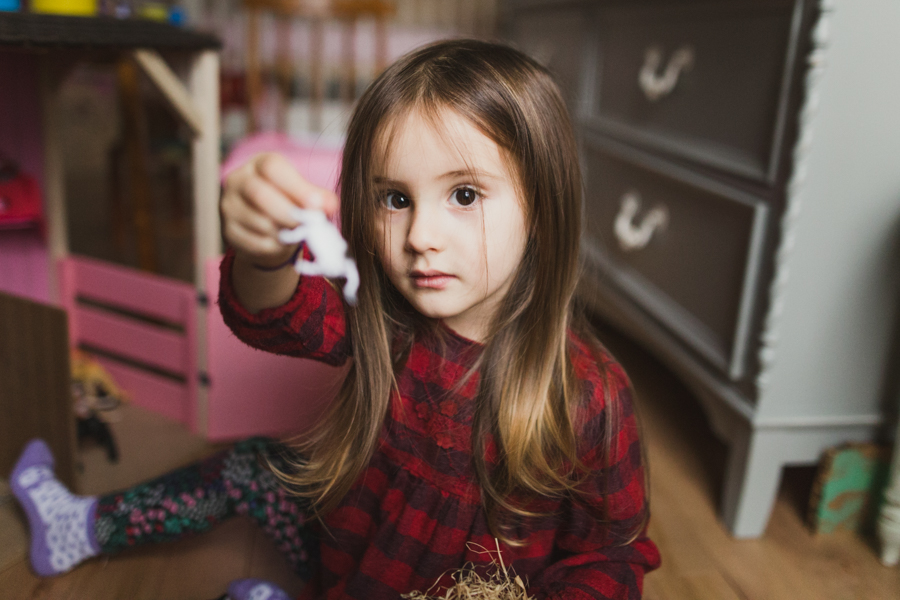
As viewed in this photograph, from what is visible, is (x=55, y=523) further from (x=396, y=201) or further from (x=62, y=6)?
(x=62, y=6)

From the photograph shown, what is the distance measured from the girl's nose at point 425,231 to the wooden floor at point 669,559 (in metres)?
0.54

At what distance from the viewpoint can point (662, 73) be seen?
1.30 m

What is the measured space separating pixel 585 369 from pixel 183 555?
59 centimetres

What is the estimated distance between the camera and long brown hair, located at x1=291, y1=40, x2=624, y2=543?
661 millimetres

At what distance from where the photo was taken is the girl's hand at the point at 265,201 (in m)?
0.48

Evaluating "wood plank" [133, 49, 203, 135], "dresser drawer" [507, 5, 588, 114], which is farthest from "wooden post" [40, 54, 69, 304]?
"dresser drawer" [507, 5, 588, 114]

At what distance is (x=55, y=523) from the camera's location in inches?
36.3

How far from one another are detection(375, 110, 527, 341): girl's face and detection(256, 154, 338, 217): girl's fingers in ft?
0.49

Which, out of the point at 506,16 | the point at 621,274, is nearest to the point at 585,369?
the point at 621,274

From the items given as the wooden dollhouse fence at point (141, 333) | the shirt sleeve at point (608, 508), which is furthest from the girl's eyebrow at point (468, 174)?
the wooden dollhouse fence at point (141, 333)

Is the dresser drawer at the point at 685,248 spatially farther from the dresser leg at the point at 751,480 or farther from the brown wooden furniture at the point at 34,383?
the brown wooden furniture at the point at 34,383

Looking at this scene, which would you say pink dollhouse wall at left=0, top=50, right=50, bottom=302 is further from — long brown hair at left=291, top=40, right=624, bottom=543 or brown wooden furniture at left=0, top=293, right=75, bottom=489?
long brown hair at left=291, top=40, right=624, bottom=543

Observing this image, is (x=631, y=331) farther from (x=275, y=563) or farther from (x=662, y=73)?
(x=275, y=563)

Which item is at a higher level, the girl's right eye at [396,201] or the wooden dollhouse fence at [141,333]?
the girl's right eye at [396,201]
